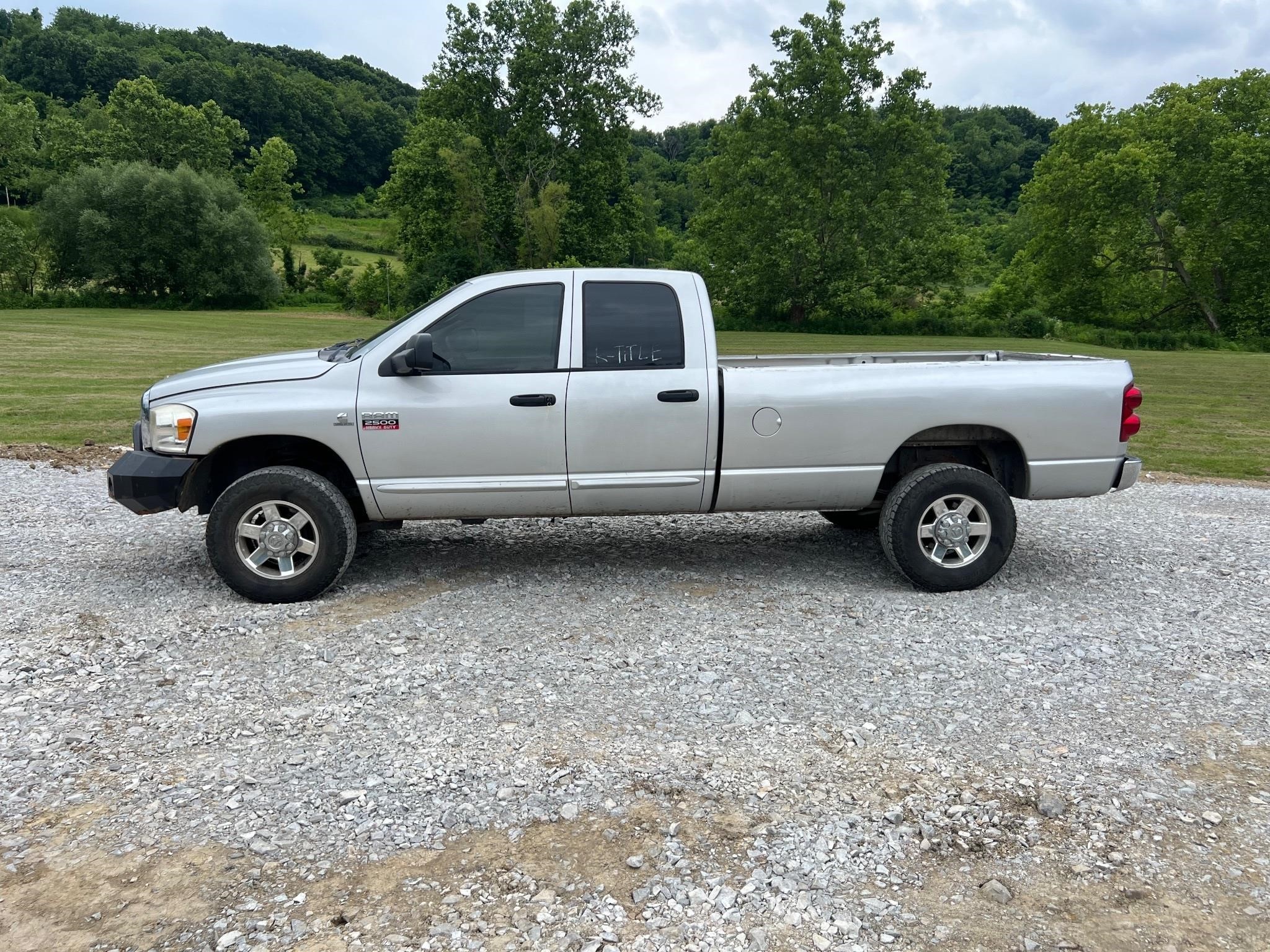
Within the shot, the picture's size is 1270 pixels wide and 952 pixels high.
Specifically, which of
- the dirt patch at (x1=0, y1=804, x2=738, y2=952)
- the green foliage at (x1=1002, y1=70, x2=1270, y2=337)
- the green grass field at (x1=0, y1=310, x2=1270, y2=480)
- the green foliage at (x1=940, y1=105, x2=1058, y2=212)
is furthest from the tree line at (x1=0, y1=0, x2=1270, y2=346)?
the dirt patch at (x1=0, y1=804, x2=738, y2=952)

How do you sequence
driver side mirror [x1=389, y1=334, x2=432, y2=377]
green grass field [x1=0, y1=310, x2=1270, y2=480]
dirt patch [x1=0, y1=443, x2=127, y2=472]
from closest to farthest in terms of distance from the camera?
1. driver side mirror [x1=389, y1=334, x2=432, y2=377]
2. dirt patch [x1=0, y1=443, x2=127, y2=472]
3. green grass field [x1=0, y1=310, x2=1270, y2=480]

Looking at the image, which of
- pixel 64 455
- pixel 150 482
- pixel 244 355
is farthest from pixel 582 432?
pixel 244 355

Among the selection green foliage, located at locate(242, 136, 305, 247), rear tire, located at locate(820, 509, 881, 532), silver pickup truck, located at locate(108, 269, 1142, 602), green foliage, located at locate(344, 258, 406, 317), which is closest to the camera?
silver pickup truck, located at locate(108, 269, 1142, 602)

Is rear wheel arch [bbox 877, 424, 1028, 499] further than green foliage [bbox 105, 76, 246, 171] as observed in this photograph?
No

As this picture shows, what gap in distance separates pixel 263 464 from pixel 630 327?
2.45 metres

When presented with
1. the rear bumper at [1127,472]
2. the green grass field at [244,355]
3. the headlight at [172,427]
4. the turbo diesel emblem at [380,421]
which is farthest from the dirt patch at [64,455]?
the rear bumper at [1127,472]

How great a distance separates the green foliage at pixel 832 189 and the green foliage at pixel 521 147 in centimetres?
934

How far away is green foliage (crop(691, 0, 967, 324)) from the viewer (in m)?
47.5

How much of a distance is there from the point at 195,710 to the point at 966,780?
3254 mm

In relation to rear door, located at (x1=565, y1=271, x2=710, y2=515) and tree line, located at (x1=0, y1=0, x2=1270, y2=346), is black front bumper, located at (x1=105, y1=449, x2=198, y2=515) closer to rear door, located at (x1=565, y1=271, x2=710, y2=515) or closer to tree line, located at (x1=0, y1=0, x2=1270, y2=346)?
rear door, located at (x1=565, y1=271, x2=710, y2=515)

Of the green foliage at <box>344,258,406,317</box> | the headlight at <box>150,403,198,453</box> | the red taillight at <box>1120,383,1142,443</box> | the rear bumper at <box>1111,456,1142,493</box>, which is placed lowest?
the rear bumper at <box>1111,456,1142,493</box>

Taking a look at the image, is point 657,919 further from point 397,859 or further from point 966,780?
point 966,780

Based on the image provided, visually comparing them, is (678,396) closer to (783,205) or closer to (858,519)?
(858,519)

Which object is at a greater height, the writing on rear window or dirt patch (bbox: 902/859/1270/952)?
the writing on rear window
